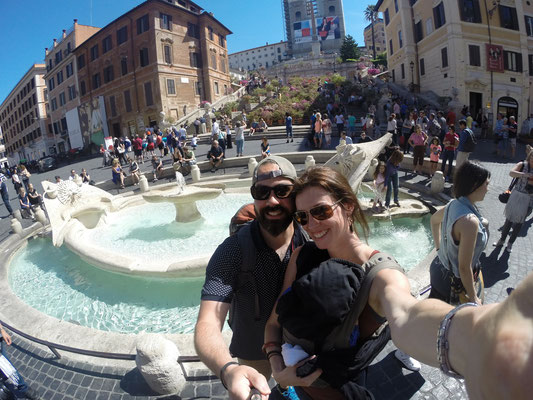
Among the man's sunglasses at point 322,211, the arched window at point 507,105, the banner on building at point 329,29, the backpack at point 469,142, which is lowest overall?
the man's sunglasses at point 322,211

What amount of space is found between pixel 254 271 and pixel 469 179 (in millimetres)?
1944

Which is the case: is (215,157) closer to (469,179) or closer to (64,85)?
(469,179)

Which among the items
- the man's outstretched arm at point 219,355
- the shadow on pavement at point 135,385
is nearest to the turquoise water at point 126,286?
the shadow on pavement at point 135,385

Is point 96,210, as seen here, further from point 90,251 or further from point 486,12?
point 486,12

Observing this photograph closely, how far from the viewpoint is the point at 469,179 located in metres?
2.36

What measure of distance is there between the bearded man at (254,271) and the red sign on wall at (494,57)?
28.3m

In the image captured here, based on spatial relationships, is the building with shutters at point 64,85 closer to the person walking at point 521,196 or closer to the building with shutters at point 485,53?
the building with shutters at point 485,53

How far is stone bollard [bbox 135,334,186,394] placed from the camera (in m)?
2.66

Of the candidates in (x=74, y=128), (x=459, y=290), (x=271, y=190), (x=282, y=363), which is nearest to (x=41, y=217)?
(x=271, y=190)

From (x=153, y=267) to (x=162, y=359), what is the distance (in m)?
2.01

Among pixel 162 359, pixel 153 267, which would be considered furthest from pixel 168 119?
pixel 162 359

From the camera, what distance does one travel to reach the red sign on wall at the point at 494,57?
72.9ft

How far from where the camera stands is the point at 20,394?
2.86 metres

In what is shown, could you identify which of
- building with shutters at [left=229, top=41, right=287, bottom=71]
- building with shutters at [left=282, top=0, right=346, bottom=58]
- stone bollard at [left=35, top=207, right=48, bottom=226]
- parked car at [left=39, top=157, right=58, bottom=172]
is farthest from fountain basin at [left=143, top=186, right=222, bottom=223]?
building with shutters at [left=229, top=41, right=287, bottom=71]
